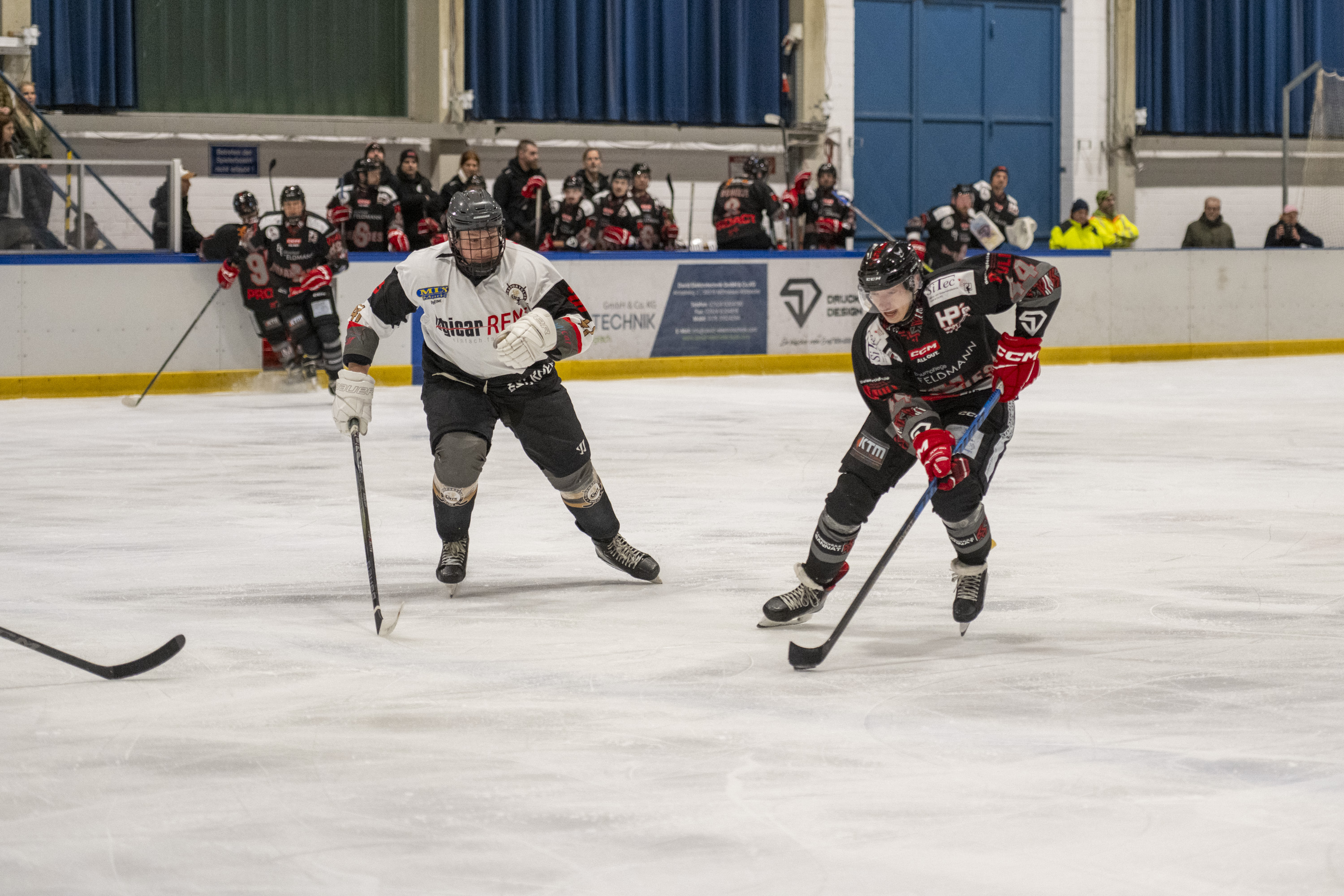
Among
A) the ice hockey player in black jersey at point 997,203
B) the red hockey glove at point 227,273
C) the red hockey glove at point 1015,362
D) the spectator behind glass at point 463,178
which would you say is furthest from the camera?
the ice hockey player in black jersey at point 997,203

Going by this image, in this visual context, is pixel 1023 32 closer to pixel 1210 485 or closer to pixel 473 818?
pixel 1210 485

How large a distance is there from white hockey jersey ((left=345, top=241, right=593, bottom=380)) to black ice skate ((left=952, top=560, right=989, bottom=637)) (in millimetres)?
1361

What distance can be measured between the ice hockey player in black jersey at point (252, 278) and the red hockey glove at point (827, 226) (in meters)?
4.91

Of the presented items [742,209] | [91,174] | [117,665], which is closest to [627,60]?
[742,209]

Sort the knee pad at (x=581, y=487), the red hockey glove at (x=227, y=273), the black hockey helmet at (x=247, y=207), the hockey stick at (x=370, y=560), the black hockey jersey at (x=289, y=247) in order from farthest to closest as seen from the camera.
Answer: the black hockey helmet at (x=247, y=207) → the red hockey glove at (x=227, y=273) → the black hockey jersey at (x=289, y=247) → the knee pad at (x=581, y=487) → the hockey stick at (x=370, y=560)

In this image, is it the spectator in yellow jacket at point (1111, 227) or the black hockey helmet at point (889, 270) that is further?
the spectator in yellow jacket at point (1111, 227)

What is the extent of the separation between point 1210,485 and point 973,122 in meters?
13.1

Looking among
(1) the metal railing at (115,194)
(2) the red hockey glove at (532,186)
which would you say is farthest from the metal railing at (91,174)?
(2) the red hockey glove at (532,186)

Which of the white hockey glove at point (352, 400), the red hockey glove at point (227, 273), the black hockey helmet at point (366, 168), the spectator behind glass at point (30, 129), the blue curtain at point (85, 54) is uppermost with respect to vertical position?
the blue curtain at point (85, 54)

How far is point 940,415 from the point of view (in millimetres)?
4555

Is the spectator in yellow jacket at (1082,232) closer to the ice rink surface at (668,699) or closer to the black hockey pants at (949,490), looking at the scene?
the ice rink surface at (668,699)

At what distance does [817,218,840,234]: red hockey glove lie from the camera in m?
15.0

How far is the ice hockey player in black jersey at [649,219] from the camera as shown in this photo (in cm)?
1403

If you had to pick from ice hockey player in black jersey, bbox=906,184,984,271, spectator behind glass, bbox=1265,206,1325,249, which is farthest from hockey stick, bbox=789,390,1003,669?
spectator behind glass, bbox=1265,206,1325,249
